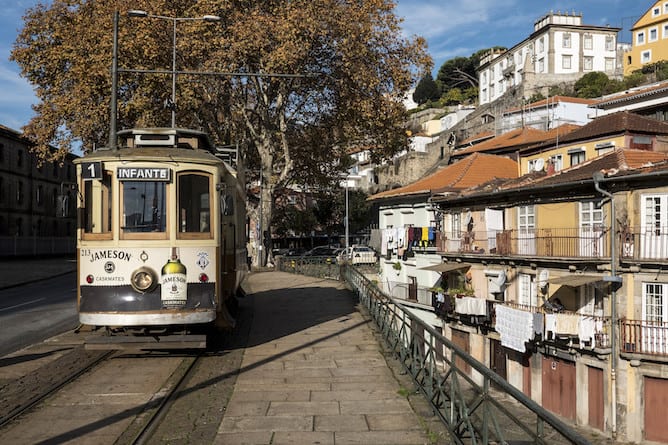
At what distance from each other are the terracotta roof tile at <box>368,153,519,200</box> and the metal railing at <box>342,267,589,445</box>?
29.9 m

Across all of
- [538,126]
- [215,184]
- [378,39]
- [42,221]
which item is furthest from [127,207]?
[42,221]

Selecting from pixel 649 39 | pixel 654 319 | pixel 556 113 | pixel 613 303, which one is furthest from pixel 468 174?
pixel 649 39

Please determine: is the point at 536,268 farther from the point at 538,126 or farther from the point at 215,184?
the point at 538,126

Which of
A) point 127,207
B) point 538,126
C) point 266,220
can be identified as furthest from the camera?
point 538,126

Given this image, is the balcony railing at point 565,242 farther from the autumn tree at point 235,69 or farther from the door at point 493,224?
the autumn tree at point 235,69

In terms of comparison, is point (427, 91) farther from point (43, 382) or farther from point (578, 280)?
point (43, 382)

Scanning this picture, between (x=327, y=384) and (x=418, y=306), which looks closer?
(x=327, y=384)

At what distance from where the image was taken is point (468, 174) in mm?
40094

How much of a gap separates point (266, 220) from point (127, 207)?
2767 centimetres

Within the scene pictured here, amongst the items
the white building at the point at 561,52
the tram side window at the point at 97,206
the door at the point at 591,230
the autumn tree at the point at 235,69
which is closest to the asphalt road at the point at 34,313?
the tram side window at the point at 97,206

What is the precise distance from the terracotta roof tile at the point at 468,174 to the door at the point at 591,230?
12.8 metres

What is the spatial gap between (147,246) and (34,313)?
12.2 metres

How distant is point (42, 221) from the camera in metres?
58.8

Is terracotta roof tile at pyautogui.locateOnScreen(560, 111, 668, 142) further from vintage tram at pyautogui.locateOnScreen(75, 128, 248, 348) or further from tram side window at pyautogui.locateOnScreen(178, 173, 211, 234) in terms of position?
vintage tram at pyautogui.locateOnScreen(75, 128, 248, 348)
